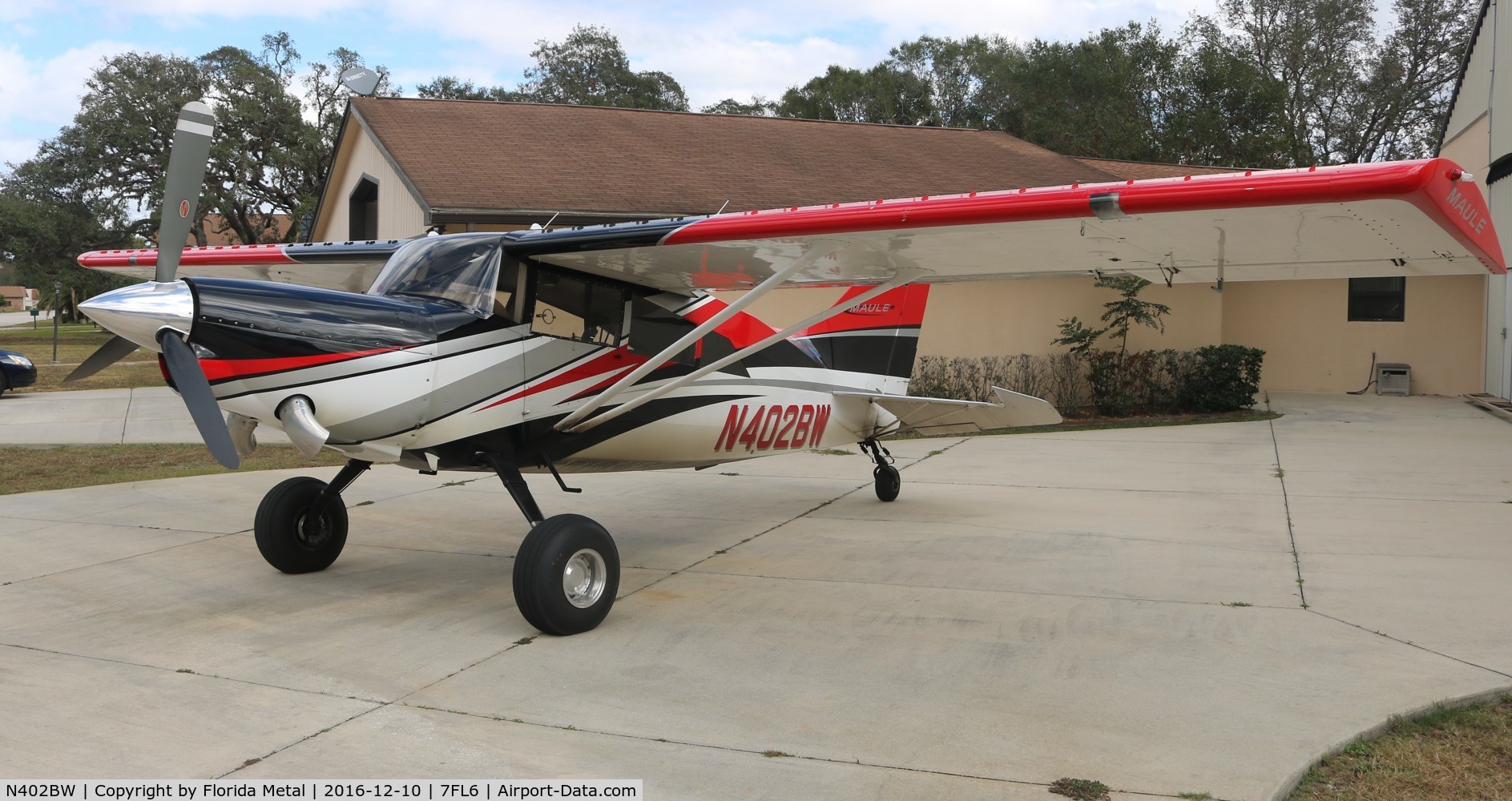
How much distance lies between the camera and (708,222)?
559cm

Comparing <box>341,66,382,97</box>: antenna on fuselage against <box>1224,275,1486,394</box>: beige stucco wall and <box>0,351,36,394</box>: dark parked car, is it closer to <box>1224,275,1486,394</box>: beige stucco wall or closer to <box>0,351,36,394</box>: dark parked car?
<box>0,351,36,394</box>: dark parked car

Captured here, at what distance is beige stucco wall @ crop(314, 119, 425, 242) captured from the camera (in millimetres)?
15500

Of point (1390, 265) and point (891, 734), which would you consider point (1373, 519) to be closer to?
point (1390, 265)

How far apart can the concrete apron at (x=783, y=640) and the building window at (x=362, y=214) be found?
34.7 feet

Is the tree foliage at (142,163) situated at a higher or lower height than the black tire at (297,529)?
higher

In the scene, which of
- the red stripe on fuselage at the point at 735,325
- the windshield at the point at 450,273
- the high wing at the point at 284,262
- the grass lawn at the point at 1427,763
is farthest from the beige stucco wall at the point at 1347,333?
the windshield at the point at 450,273

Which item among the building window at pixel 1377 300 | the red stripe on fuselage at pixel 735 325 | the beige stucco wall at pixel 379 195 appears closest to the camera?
the red stripe on fuselage at pixel 735 325

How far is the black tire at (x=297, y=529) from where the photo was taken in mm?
6504

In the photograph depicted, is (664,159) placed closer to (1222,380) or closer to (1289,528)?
(1222,380)

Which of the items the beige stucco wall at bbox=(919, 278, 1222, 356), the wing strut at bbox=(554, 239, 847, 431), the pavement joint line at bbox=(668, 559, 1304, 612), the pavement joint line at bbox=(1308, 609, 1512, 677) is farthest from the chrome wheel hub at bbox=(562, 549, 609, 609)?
the beige stucco wall at bbox=(919, 278, 1222, 356)

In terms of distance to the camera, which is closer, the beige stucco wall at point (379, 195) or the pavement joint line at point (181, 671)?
the pavement joint line at point (181, 671)

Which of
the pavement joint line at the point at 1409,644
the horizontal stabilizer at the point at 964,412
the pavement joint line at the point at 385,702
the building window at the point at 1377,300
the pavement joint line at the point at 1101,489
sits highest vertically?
the building window at the point at 1377,300

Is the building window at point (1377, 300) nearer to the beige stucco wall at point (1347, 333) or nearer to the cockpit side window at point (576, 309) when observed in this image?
the beige stucco wall at point (1347, 333)

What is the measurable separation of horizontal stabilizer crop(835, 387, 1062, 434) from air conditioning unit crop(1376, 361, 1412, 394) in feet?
46.8
